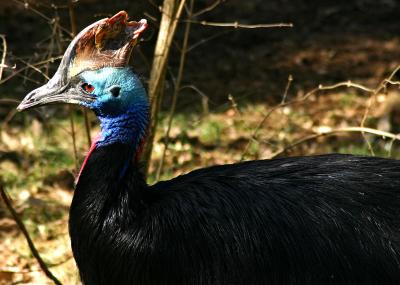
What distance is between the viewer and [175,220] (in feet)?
11.0

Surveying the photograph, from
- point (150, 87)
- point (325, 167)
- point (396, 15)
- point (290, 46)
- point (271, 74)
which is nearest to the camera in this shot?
point (325, 167)

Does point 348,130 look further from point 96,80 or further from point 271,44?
point 271,44

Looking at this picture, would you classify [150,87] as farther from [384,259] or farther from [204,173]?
[384,259]

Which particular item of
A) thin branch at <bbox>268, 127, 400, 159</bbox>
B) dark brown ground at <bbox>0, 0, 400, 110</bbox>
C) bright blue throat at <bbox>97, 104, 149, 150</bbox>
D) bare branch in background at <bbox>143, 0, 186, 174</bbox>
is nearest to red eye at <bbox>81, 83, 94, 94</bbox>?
bright blue throat at <bbox>97, 104, 149, 150</bbox>

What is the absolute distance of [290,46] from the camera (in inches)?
324

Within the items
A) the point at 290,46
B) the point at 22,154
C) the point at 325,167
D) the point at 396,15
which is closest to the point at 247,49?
the point at 290,46

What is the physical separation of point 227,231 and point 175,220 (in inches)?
7.8

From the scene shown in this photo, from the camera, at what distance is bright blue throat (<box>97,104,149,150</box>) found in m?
3.32

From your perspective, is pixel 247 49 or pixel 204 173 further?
pixel 247 49

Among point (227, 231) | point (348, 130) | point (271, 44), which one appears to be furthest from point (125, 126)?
point (271, 44)

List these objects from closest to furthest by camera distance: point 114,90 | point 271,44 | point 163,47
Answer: point 114,90
point 163,47
point 271,44

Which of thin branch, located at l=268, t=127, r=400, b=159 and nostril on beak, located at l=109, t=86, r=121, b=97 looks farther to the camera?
thin branch, located at l=268, t=127, r=400, b=159

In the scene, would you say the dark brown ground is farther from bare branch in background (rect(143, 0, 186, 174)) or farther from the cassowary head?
the cassowary head

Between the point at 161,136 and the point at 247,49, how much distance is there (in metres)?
2.08
